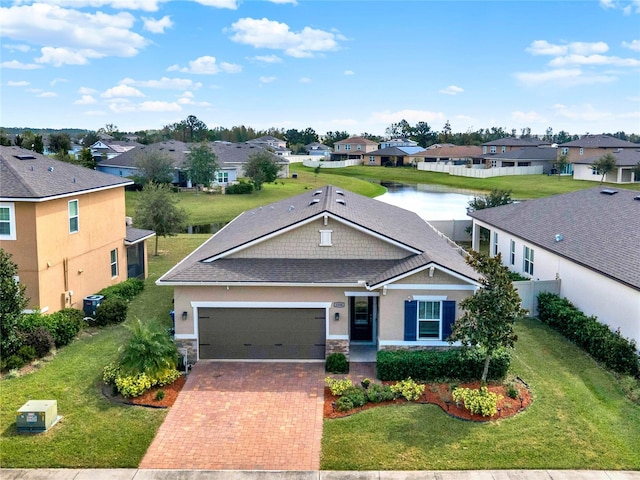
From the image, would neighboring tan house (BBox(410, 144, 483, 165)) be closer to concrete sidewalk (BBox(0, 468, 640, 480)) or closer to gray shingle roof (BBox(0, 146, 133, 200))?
gray shingle roof (BBox(0, 146, 133, 200))

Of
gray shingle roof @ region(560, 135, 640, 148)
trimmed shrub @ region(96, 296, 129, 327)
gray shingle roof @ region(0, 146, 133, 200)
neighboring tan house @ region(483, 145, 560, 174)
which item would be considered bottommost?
trimmed shrub @ region(96, 296, 129, 327)

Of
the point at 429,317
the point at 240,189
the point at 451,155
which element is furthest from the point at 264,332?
the point at 451,155

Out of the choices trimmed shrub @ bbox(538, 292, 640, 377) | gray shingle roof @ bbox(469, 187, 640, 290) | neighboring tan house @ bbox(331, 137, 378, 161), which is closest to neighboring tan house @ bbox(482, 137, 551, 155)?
neighboring tan house @ bbox(331, 137, 378, 161)

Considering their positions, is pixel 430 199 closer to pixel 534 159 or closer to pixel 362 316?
pixel 534 159

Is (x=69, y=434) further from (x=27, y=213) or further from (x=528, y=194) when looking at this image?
(x=528, y=194)

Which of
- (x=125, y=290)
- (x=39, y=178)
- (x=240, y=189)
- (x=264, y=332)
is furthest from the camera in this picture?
(x=240, y=189)

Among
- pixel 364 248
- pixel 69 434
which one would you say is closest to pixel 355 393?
pixel 364 248

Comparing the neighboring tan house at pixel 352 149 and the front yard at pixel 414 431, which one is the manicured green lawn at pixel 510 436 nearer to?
the front yard at pixel 414 431
